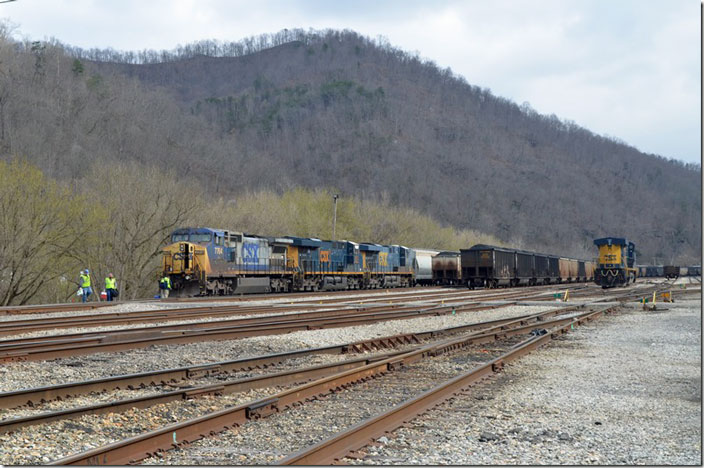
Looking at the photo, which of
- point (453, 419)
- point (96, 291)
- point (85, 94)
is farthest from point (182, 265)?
point (85, 94)

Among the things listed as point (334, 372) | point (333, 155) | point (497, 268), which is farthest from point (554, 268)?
point (333, 155)

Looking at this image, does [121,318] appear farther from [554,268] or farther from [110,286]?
[554,268]

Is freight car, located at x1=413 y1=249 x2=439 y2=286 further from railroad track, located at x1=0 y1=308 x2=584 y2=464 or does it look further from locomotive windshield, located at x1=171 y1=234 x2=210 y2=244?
railroad track, located at x1=0 y1=308 x2=584 y2=464

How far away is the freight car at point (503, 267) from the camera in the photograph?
43531mm

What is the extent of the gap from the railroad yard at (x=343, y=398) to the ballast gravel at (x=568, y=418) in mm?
24

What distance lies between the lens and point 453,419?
23.9 feet

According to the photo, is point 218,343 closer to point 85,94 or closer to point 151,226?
point 151,226

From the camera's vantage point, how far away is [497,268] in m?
43.7

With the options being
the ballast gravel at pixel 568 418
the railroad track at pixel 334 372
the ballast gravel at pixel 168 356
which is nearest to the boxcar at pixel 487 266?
the ballast gravel at pixel 168 356

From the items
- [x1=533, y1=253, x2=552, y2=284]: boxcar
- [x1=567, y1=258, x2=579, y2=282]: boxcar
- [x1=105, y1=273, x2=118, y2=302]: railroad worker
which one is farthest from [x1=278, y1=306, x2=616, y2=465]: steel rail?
[x1=567, y1=258, x2=579, y2=282]: boxcar

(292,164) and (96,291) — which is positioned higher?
(292,164)

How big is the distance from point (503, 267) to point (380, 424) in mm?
39385

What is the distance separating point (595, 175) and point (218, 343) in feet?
656

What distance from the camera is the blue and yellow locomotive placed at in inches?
1196
